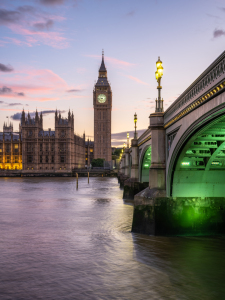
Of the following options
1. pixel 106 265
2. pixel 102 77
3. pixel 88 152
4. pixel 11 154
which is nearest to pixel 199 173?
pixel 106 265

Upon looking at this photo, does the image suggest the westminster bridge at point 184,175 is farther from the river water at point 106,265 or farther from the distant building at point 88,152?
the distant building at point 88,152

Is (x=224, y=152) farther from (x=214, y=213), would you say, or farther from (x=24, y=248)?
(x=24, y=248)

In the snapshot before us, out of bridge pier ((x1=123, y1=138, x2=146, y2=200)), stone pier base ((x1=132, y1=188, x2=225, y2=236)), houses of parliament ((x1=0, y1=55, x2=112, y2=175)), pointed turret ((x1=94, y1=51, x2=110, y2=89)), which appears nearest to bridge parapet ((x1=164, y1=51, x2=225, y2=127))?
stone pier base ((x1=132, y1=188, x2=225, y2=236))

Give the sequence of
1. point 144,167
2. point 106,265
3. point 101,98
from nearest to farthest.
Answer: point 106,265 < point 144,167 < point 101,98

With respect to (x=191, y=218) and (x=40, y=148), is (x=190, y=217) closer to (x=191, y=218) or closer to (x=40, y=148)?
(x=191, y=218)

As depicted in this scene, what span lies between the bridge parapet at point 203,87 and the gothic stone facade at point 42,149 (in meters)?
107

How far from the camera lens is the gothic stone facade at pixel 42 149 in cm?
12112

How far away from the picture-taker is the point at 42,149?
122750mm

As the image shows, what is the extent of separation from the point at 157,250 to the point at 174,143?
160 inches

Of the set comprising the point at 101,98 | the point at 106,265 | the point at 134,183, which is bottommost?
the point at 106,265

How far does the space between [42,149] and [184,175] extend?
11136cm

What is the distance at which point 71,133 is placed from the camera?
123875 mm

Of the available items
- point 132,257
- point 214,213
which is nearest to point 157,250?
point 132,257

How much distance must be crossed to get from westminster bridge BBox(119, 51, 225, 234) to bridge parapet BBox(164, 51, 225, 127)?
3 cm
